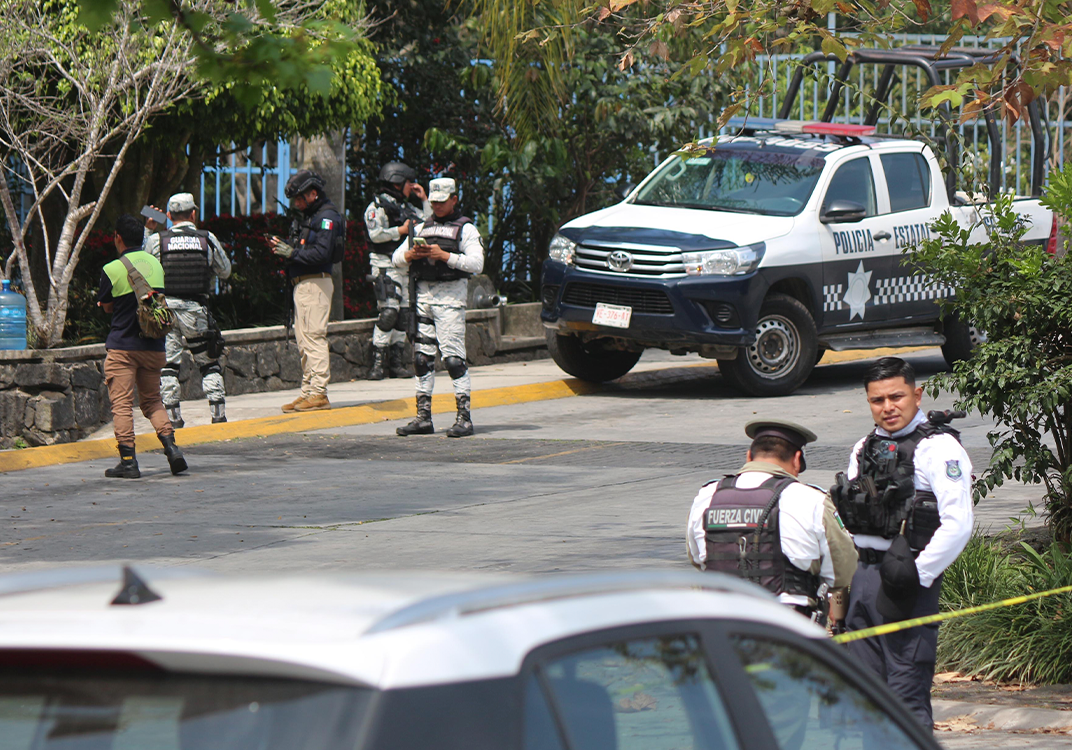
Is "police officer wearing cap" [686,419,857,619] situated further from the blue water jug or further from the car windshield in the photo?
the blue water jug

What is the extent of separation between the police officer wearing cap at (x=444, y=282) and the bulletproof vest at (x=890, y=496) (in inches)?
300

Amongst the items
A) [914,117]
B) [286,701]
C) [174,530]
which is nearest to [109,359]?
[174,530]

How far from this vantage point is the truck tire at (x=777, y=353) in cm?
1463

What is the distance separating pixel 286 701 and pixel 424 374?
1106 centimetres

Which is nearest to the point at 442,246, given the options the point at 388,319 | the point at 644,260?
the point at 644,260

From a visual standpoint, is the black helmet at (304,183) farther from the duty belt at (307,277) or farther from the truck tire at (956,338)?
the truck tire at (956,338)

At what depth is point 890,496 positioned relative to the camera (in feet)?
17.4

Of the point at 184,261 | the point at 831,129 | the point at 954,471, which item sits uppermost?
the point at 831,129

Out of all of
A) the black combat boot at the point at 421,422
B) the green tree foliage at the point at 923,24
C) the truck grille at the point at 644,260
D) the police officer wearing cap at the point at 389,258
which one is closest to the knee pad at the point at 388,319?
the police officer wearing cap at the point at 389,258

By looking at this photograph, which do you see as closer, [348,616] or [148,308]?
[348,616]

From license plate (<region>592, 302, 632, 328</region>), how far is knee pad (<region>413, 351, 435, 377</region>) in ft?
6.01

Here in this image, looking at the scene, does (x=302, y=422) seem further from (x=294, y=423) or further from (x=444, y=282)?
(x=444, y=282)

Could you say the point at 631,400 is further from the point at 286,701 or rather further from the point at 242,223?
the point at 286,701

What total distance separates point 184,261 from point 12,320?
142 cm
